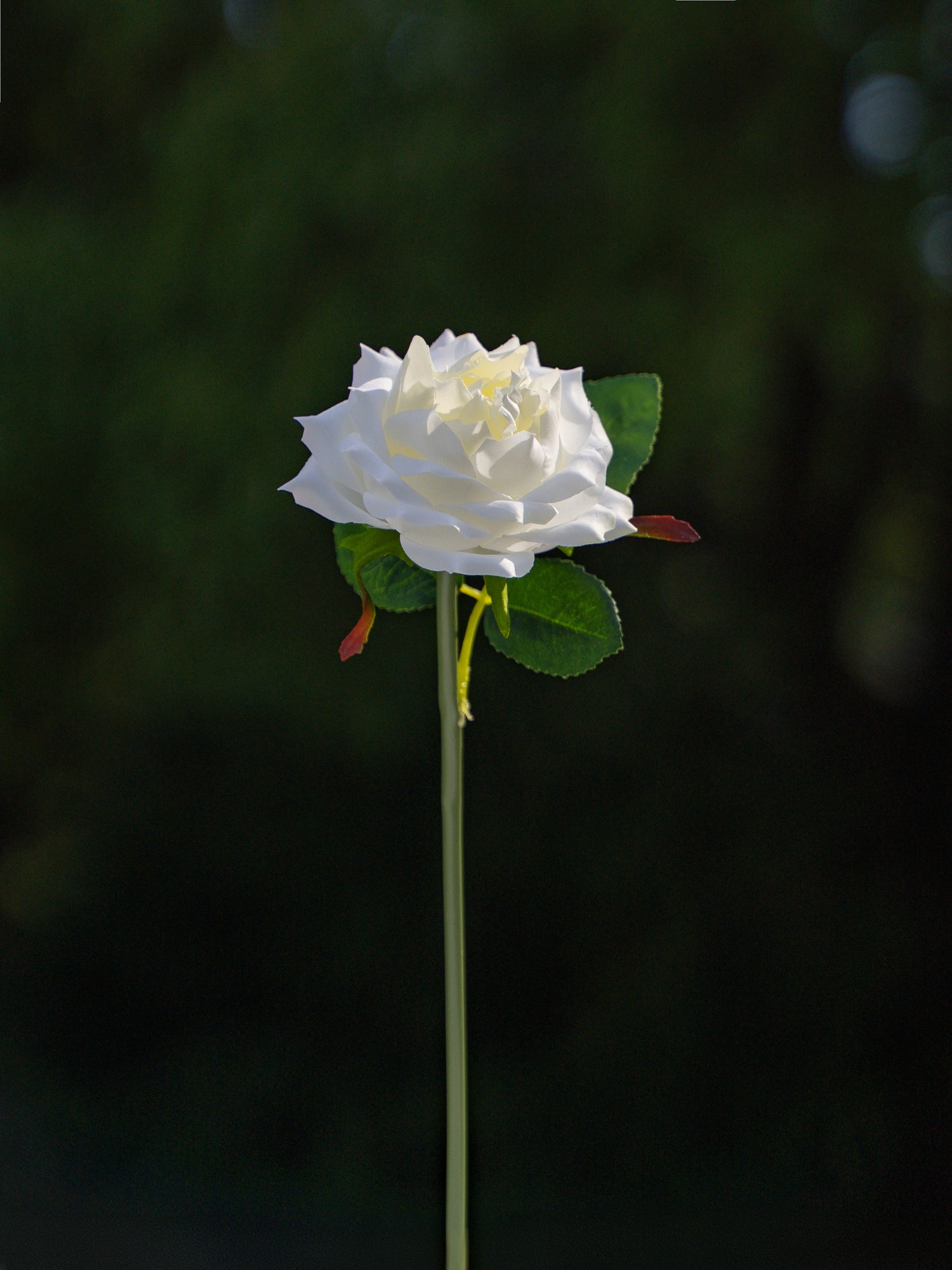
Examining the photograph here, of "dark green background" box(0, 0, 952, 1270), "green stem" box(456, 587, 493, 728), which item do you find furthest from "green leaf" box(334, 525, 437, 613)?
"dark green background" box(0, 0, 952, 1270)

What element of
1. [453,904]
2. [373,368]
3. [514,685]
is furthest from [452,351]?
[514,685]

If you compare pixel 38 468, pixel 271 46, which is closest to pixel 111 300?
pixel 38 468

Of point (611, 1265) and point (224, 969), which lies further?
point (224, 969)

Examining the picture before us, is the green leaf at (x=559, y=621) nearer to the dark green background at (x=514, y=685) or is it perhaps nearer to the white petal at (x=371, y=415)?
the white petal at (x=371, y=415)

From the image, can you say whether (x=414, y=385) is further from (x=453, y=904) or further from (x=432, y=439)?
(x=453, y=904)

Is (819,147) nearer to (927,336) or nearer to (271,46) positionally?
(927,336)

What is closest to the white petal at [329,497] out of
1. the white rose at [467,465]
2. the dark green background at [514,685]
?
the white rose at [467,465]
